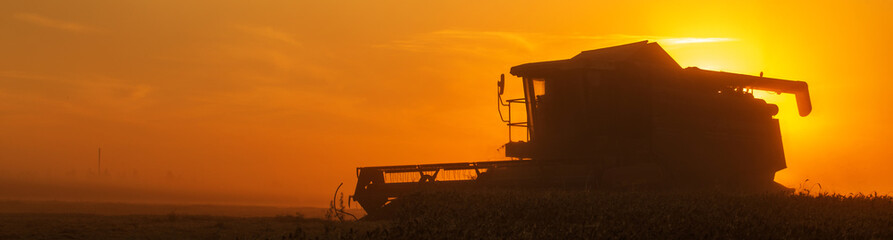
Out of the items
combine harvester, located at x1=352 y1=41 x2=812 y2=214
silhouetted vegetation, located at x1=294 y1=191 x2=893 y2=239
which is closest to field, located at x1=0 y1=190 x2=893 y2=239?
silhouetted vegetation, located at x1=294 y1=191 x2=893 y2=239

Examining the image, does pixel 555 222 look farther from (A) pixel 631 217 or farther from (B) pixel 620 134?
(B) pixel 620 134

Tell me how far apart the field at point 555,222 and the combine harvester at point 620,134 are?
4.96 metres

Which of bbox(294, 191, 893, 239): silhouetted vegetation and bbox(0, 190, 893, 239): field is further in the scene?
bbox(0, 190, 893, 239): field

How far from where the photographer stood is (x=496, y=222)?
14047 mm

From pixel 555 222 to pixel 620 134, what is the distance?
12293mm

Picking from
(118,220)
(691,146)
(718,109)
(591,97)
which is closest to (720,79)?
(718,109)

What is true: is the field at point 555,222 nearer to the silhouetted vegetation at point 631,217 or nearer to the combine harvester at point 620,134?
the silhouetted vegetation at point 631,217

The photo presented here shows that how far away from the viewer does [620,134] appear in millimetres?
26016

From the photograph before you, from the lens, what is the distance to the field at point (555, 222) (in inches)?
484

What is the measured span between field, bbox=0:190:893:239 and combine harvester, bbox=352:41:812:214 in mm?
4964

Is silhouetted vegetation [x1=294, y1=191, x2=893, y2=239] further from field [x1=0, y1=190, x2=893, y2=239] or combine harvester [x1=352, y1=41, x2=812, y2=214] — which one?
combine harvester [x1=352, y1=41, x2=812, y2=214]

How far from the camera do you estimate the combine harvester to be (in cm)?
2464

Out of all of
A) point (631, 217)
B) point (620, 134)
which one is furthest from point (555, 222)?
point (620, 134)

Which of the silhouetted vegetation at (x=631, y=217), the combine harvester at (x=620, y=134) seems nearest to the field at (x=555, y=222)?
the silhouetted vegetation at (x=631, y=217)
